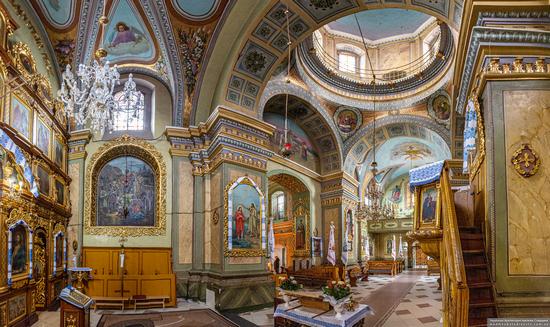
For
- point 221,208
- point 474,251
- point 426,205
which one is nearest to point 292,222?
point 221,208

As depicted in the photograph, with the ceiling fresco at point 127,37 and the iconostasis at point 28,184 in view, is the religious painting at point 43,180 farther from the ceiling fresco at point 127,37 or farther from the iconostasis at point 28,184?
the ceiling fresco at point 127,37

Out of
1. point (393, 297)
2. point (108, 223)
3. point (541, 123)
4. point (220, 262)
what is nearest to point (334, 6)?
point (541, 123)

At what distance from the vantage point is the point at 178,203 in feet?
42.3

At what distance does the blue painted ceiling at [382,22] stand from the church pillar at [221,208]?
665cm

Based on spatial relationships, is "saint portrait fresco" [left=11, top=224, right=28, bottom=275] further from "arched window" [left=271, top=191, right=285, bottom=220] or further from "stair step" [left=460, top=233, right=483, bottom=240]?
"arched window" [left=271, top=191, right=285, bottom=220]

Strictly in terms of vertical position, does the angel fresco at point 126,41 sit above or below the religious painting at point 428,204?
above

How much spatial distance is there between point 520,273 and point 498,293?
39cm

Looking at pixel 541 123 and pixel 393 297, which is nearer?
pixel 541 123

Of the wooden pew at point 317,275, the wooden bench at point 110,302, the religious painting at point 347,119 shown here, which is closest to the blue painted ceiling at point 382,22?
the religious painting at point 347,119

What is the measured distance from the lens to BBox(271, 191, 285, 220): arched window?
20.9 meters

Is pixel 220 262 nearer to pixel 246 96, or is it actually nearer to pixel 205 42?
pixel 246 96

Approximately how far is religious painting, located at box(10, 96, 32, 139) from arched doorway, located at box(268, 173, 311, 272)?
9.82 meters

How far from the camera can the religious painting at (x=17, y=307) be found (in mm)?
7786

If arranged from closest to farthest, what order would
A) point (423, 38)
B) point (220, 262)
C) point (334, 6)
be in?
point (334, 6)
point (220, 262)
point (423, 38)
